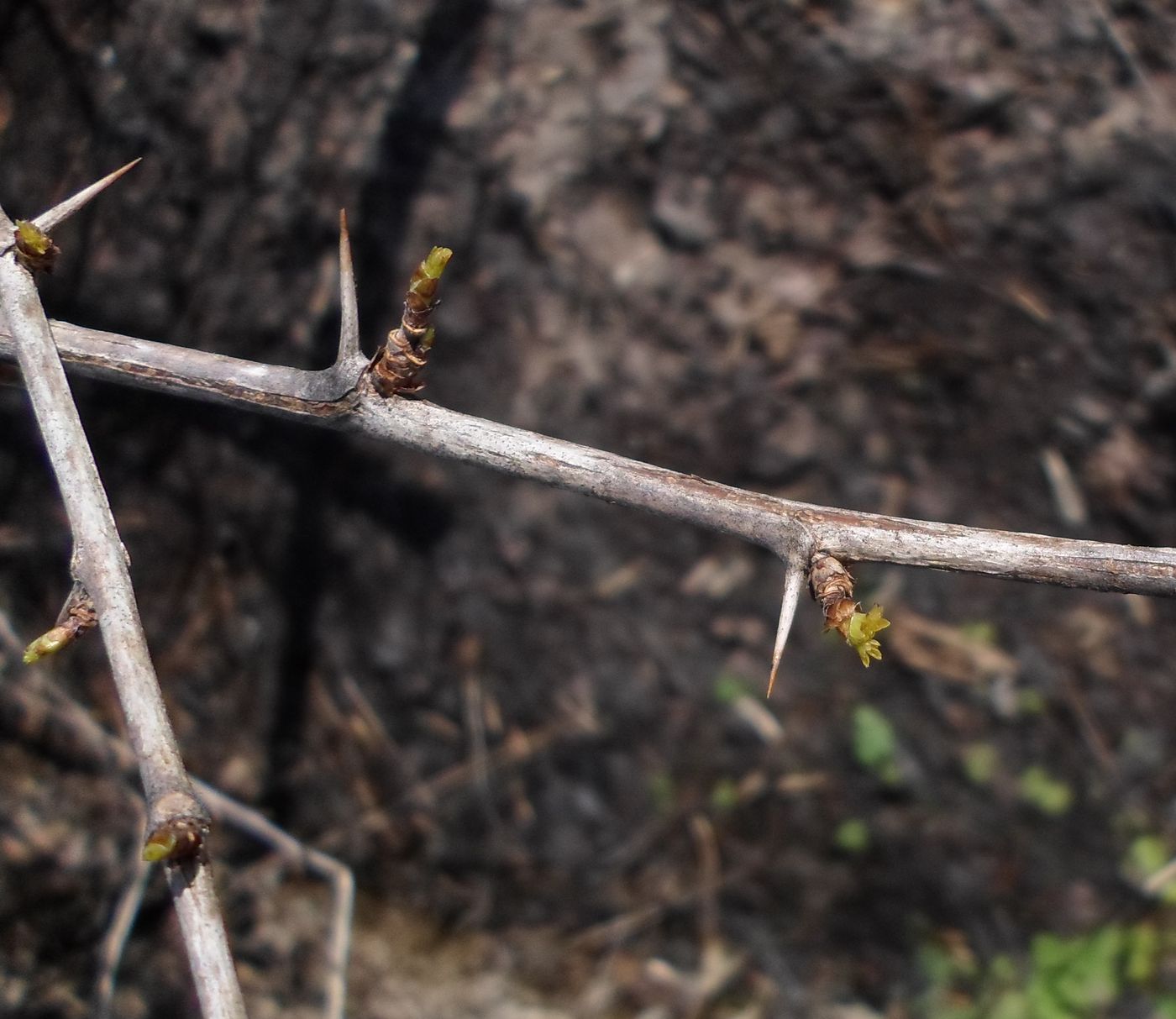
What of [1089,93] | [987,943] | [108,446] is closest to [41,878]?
[108,446]

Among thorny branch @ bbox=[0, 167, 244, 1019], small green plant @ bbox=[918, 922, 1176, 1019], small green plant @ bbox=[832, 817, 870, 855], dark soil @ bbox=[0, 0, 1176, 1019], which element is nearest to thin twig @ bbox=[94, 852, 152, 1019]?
dark soil @ bbox=[0, 0, 1176, 1019]

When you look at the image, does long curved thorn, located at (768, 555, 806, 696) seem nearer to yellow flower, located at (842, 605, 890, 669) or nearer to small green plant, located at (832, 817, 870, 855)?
yellow flower, located at (842, 605, 890, 669)

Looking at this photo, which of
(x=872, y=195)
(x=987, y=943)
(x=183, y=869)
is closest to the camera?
(x=183, y=869)

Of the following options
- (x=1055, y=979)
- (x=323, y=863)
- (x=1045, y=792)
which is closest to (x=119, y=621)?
(x=323, y=863)

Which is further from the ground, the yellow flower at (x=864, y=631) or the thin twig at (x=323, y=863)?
the yellow flower at (x=864, y=631)

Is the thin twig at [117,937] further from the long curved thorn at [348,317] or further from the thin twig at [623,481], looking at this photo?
the long curved thorn at [348,317]

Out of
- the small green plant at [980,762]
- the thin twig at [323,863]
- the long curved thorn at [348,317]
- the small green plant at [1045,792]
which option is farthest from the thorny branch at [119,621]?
the small green plant at [1045,792]

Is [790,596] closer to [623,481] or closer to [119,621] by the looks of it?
[623,481]

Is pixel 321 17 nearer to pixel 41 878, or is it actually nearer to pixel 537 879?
pixel 41 878
